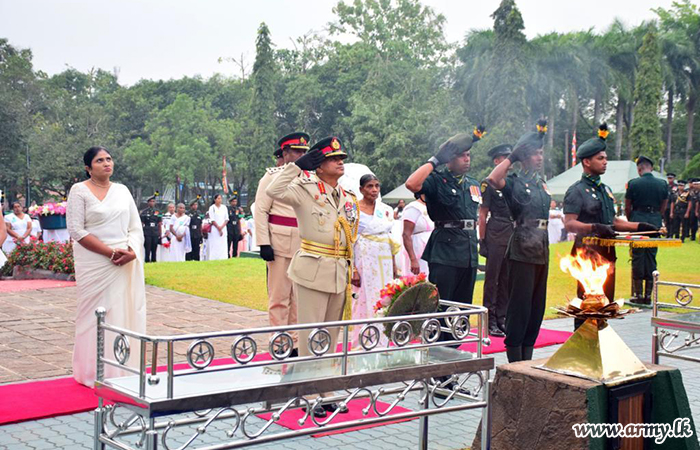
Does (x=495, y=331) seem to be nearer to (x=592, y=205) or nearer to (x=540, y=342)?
(x=540, y=342)

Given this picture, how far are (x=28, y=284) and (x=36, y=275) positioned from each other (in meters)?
0.97

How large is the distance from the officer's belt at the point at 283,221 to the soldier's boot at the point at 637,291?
20.7 ft

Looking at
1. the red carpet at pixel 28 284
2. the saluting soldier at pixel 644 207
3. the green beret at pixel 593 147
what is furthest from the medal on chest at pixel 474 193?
the red carpet at pixel 28 284

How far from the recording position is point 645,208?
11406 mm

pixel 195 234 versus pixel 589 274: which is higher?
pixel 589 274

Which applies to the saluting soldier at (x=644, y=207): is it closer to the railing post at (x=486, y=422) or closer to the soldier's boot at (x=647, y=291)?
the soldier's boot at (x=647, y=291)

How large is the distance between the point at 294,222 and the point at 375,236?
0.87 metres

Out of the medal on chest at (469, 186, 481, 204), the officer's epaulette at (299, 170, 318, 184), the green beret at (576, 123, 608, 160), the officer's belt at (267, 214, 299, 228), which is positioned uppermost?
the green beret at (576, 123, 608, 160)

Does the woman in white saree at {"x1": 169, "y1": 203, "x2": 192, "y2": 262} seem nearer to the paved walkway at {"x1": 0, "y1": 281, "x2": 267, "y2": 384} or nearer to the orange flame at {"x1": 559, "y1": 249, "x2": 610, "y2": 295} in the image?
the paved walkway at {"x1": 0, "y1": 281, "x2": 267, "y2": 384}

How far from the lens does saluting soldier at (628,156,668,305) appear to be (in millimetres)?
11102

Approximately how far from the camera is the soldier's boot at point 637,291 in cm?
1122

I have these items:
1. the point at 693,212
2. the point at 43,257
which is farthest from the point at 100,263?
the point at 693,212

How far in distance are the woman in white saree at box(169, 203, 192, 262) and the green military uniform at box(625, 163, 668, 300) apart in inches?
472

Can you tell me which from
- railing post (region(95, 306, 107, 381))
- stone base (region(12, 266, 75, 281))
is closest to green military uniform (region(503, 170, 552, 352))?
railing post (region(95, 306, 107, 381))
